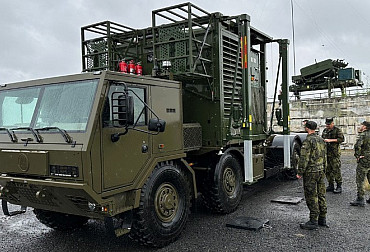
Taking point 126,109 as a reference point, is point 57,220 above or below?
below

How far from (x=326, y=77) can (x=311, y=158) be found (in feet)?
49.9

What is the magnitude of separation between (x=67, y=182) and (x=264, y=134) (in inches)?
210

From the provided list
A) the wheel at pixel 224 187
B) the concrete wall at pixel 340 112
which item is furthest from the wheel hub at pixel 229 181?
the concrete wall at pixel 340 112

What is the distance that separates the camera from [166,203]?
468 cm

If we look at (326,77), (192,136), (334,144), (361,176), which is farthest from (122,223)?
(326,77)

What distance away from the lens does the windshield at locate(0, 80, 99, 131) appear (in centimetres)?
390

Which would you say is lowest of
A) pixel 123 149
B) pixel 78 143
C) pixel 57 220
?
pixel 57 220

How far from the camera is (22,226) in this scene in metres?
5.89

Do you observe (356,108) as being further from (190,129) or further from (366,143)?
(190,129)

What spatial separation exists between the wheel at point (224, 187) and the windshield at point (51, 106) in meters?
2.89

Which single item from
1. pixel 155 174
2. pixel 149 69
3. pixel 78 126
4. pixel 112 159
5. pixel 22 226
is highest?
pixel 149 69

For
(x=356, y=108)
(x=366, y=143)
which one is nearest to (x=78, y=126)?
(x=366, y=143)

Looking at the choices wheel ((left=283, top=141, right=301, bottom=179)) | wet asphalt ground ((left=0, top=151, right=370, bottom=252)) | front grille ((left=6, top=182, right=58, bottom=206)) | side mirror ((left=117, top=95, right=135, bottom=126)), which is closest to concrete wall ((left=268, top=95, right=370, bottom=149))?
wheel ((left=283, top=141, right=301, bottom=179))

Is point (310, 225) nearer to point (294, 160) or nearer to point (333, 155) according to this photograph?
point (333, 155)
